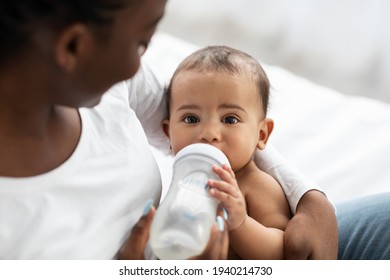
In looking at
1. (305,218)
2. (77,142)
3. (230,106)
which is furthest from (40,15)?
(305,218)

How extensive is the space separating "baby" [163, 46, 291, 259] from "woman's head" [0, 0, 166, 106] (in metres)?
0.33

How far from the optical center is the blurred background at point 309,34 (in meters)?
2.25

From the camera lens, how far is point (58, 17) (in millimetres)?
696

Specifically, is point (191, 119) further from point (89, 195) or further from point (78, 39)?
point (78, 39)

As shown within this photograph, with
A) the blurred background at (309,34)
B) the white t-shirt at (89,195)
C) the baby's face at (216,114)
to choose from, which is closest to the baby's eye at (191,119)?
the baby's face at (216,114)

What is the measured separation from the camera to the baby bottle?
859 millimetres

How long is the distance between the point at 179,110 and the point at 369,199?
45 cm

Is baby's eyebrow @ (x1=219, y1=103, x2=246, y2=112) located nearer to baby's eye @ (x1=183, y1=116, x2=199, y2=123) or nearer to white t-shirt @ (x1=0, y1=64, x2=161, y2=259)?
baby's eye @ (x1=183, y1=116, x2=199, y2=123)

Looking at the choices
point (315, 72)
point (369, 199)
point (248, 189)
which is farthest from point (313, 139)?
A: point (315, 72)

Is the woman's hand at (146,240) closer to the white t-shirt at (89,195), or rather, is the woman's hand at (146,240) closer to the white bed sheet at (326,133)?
the white t-shirt at (89,195)

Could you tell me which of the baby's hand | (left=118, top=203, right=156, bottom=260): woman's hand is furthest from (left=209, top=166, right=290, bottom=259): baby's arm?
(left=118, top=203, right=156, bottom=260): woman's hand

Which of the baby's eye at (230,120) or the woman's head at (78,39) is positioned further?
the baby's eye at (230,120)

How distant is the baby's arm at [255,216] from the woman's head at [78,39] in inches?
9.9
